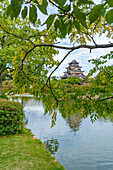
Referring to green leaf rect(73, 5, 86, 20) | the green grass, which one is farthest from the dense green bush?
green leaf rect(73, 5, 86, 20)

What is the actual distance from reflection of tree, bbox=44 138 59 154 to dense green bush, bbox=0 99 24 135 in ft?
4.71

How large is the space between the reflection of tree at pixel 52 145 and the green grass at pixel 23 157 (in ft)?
2.44

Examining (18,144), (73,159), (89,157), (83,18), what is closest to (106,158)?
(89,157)

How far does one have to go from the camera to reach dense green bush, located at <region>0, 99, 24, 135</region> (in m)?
6.21

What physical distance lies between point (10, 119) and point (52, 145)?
7.24 ft

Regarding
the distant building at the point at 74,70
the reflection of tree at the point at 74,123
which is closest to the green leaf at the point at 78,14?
the reflection of tree at the point at 74,123

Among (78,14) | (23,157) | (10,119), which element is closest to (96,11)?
(78,14)

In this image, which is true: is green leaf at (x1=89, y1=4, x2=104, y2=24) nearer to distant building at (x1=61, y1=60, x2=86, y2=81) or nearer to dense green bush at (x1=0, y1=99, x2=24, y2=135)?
dense green bush at (x1=0, y1=99, x2=24, y2=135)

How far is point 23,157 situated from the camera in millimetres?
4281

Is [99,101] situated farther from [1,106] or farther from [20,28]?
[20,28]

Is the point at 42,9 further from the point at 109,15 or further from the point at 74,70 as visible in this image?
the point at 74,70

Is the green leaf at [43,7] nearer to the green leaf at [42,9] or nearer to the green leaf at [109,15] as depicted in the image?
the green leaf at [42,9]

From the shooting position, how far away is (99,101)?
109 inches

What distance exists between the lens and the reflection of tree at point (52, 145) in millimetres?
6109
